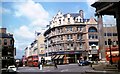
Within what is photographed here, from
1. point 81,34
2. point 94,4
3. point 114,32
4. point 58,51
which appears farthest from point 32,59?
point 94,4

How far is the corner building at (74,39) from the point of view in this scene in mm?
80312

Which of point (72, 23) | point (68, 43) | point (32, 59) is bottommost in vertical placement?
point (32, 59)

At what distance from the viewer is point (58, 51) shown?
82.2 meters

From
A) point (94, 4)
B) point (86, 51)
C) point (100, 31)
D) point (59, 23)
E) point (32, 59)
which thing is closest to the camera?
point (94, 4)

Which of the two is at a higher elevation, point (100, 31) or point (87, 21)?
point (87, 21)

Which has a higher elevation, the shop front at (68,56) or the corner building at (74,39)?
the corner building at (74,39)

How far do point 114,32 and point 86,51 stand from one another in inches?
424

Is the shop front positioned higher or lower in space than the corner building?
lower

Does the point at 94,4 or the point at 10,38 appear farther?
the point at 10,38

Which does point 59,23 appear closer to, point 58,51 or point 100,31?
point 58,51

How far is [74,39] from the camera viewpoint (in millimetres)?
81000

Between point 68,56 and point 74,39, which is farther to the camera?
point 74,39

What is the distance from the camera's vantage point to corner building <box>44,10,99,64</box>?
263 feet

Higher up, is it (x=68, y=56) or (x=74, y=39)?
(x=74, y=39)
